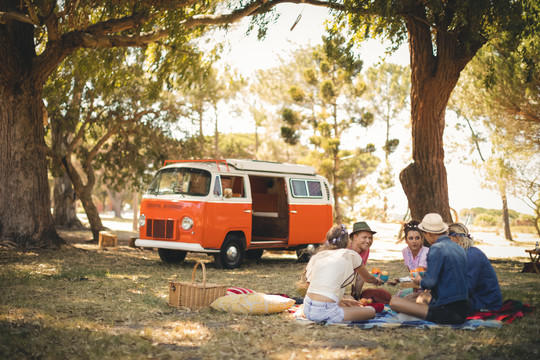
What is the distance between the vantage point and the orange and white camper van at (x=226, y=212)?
11.0m

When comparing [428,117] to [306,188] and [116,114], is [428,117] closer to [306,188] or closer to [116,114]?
[306,188]

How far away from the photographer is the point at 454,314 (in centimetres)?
555

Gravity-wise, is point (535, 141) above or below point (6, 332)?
above

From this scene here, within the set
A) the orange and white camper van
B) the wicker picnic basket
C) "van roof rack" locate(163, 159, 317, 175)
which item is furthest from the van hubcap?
the wicker picnic basket

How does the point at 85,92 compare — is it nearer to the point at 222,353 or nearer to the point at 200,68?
the point at 200,68

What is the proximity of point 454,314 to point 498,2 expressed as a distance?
7753mm

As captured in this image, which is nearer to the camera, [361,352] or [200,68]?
[361,352]

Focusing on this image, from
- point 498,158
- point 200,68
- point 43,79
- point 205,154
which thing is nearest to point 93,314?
point 43,79

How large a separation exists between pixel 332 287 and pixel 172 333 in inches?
65.4

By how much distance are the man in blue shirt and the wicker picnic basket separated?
2349mm

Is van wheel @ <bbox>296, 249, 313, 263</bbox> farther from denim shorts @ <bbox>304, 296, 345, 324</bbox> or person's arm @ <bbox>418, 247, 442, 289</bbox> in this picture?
person's arm @ <bbox>418, 247, 442, 289</bbox>

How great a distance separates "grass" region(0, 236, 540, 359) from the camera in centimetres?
448

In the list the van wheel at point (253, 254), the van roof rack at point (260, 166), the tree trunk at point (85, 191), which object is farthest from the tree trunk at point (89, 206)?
the van wheel at point (253, 254)

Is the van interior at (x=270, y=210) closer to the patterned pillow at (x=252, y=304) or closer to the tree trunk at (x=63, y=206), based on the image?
the patterned pillow at (x=252, y=304)
